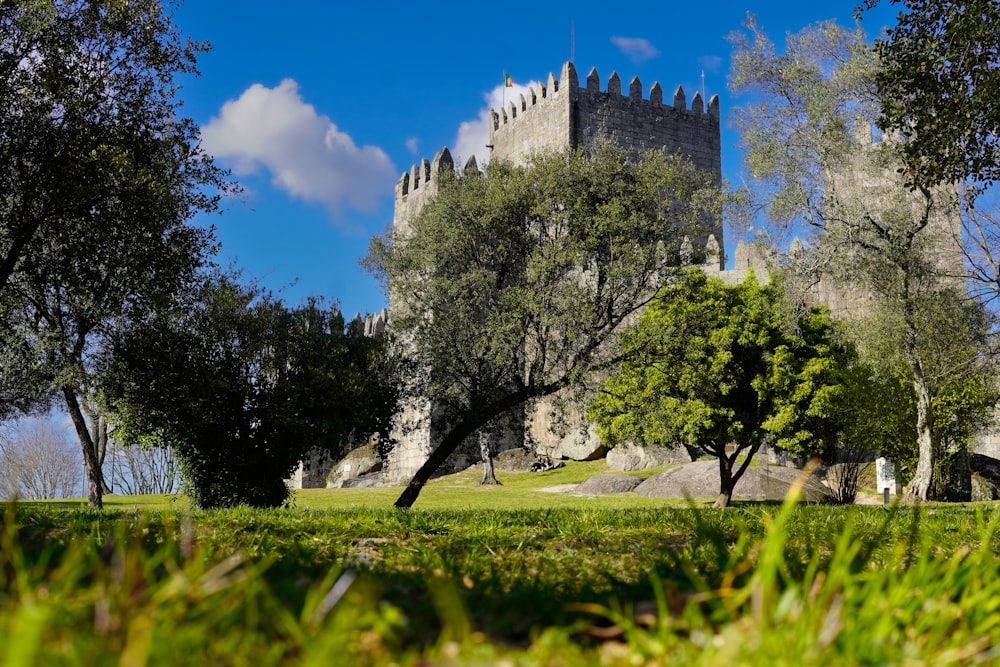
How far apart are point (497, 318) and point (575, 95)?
1212 inches

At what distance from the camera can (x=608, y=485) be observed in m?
34.6

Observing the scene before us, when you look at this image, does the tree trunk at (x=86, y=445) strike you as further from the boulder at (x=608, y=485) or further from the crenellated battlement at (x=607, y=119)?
the crenellated battlement at (x=607, y=119)

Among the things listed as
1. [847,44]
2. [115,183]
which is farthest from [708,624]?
[847,44]

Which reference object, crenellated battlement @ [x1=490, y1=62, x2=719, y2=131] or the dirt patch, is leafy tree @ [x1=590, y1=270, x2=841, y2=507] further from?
crenellated battlement @ [x1=490, y1=62, x2=719, y2=131]

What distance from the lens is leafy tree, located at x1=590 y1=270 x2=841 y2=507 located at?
85.8ft

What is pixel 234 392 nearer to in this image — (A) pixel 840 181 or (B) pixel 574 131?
(A) pixel 840 181

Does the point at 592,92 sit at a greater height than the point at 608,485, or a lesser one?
greater

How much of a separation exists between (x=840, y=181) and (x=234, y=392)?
16878mm

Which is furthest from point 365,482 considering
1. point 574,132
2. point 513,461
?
point 574,132

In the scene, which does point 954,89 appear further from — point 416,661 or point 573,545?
point 416,661

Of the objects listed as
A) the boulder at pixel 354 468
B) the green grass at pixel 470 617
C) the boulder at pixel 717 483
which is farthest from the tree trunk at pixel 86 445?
the boulder at pixel 354 468

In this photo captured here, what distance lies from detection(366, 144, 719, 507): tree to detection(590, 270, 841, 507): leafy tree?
5250mm

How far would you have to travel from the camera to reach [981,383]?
2806cm

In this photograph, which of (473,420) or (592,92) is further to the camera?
(592,92)
